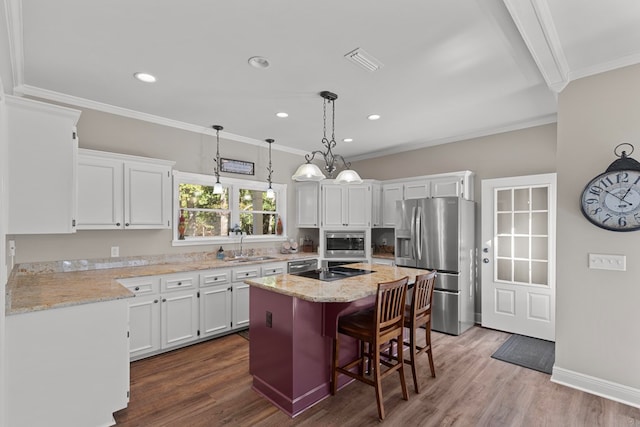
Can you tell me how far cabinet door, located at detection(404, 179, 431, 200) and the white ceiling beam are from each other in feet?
7.01

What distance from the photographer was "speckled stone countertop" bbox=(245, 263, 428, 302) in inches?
86.1

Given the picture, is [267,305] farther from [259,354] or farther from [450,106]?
[450,106]

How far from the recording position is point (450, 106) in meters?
3.47

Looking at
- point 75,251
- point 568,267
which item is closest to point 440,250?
point 568,267

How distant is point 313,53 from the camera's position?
2.40 m

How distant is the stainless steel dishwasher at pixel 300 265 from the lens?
4.61 metres

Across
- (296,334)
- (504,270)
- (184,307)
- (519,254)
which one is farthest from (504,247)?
(184,307)

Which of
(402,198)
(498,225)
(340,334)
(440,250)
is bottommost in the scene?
(340,334)

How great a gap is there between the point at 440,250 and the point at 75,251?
4.23 meters

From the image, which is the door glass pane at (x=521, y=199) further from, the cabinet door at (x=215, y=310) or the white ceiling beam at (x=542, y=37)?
the cabinet door at (x=215, y=310)

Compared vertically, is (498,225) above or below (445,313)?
above

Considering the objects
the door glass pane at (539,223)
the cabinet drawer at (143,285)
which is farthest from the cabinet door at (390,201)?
the cabinet drawer at (143,285)

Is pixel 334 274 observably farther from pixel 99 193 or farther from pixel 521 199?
pixel 521 199

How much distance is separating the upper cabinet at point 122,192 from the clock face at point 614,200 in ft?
13.5
